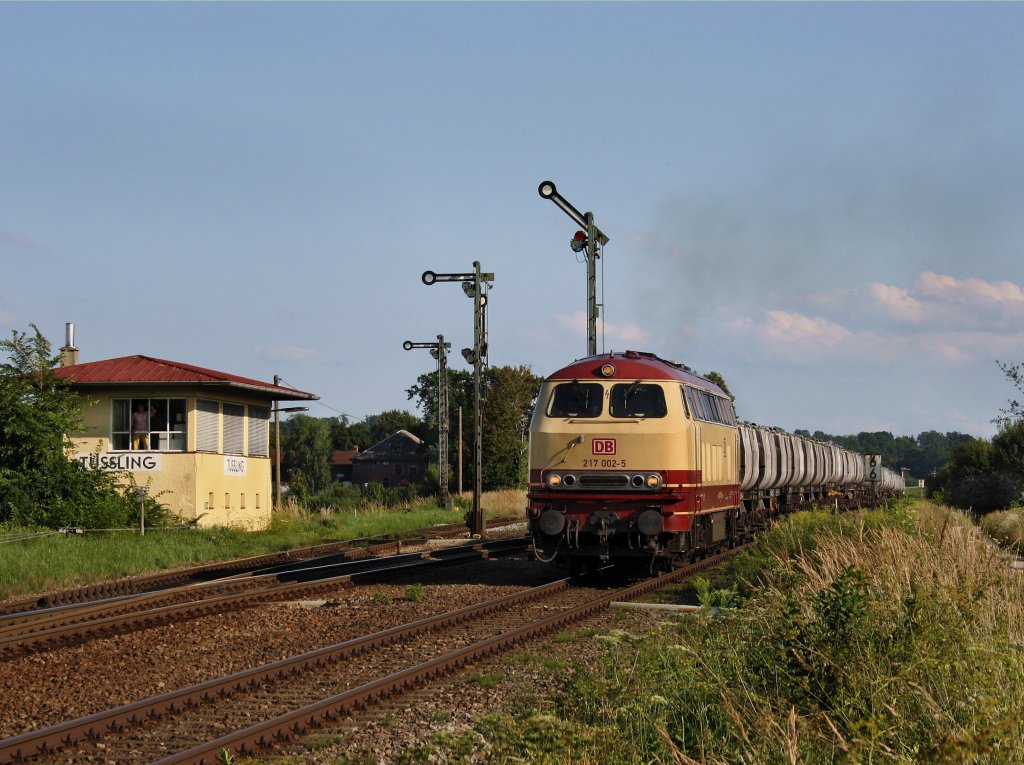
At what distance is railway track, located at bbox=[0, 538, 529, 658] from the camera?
464 inches

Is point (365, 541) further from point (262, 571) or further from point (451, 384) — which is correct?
point (451, 384)

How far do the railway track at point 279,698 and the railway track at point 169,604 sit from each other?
3.24m

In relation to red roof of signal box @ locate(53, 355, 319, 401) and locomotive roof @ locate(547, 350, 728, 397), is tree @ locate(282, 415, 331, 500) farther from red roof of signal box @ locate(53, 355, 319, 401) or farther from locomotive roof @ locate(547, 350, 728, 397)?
locomotive roof @ locate(547, 350, 728, 397)

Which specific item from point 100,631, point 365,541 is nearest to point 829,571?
point 100,631

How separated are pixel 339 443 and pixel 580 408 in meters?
136

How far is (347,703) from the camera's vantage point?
8109mm

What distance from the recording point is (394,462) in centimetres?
11919

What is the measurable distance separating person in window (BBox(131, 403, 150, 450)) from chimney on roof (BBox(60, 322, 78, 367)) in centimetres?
447

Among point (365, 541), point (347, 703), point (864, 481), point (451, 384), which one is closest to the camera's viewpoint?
point (347, 703)

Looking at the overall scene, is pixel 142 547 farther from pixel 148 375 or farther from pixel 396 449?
pixel 396 449

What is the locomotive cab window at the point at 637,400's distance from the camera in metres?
15.9

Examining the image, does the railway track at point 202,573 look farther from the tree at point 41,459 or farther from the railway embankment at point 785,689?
the railway embankment at point 785,689

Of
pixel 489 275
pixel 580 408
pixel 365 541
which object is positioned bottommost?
pixel 365 541

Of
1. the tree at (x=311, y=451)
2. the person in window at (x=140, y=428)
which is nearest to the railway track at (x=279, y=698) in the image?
the person in window at (x=140, y=428)
